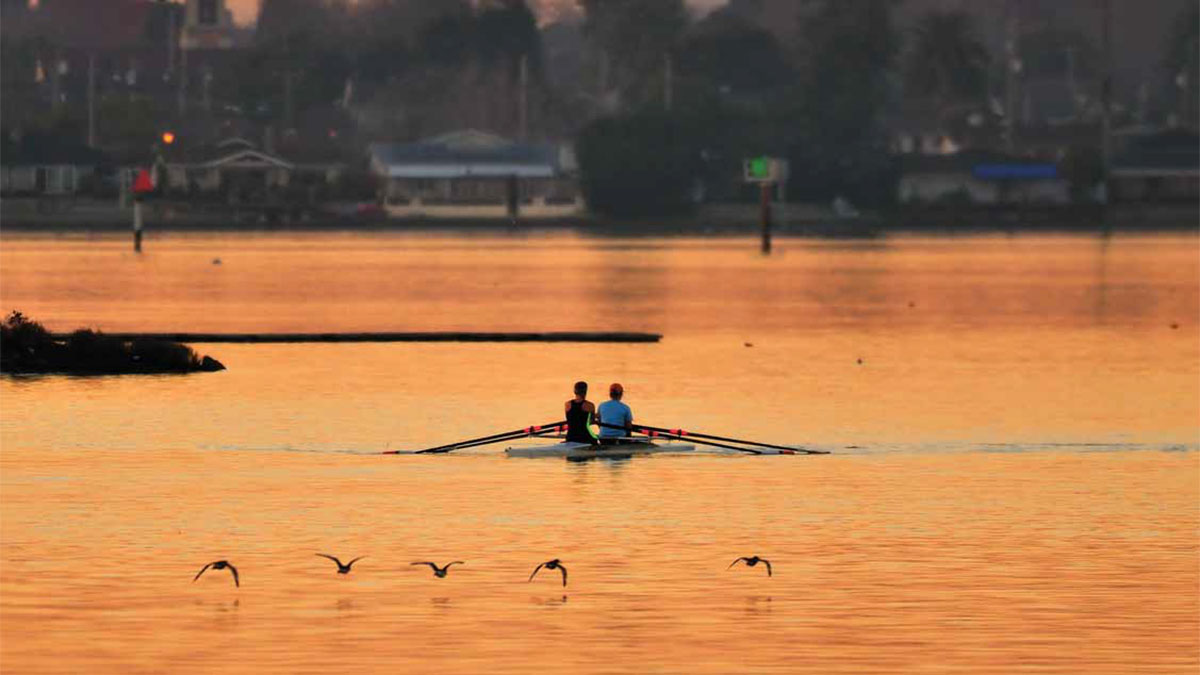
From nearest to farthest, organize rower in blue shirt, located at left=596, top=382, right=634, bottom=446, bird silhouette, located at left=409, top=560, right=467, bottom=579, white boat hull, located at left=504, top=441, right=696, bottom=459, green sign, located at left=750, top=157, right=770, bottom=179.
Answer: bird silhouette, located at left=409, top=560, right=467, bottom=579
rower in blue shirt, located at left=596, top=382, right=634, bottom=446
white boat hull, located at left=504, top=441, right=696, bottom=459
green sign, located at left=750, top=157, right=770, bottom=179

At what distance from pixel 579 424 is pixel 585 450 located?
491 millimetres

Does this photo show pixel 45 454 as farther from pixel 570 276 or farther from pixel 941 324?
pixel 570 276

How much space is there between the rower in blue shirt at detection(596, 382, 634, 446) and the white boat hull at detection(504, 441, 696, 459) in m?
0.19

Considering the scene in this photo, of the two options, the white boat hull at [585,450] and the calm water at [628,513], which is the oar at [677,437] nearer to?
the white boat hull at [585,450]

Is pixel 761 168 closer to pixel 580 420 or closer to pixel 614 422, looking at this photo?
pixel 614 422

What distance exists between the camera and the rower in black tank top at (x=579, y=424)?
1925 inches

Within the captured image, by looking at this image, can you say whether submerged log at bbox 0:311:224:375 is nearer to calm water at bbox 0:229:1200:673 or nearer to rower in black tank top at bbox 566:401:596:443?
calm water at bbox 0:229:1200:673

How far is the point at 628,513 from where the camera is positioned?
42312mm

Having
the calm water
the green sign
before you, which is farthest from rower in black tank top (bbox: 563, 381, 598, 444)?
the green sign

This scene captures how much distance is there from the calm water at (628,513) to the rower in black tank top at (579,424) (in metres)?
0.50

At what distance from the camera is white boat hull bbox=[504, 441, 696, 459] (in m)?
49.2

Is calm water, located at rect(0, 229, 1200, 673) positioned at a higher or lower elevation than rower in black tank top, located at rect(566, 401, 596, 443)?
lower

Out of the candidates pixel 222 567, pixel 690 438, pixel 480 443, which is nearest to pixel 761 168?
pixel 480 443

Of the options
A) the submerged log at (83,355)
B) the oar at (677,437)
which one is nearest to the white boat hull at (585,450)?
the oar at (677,437)
